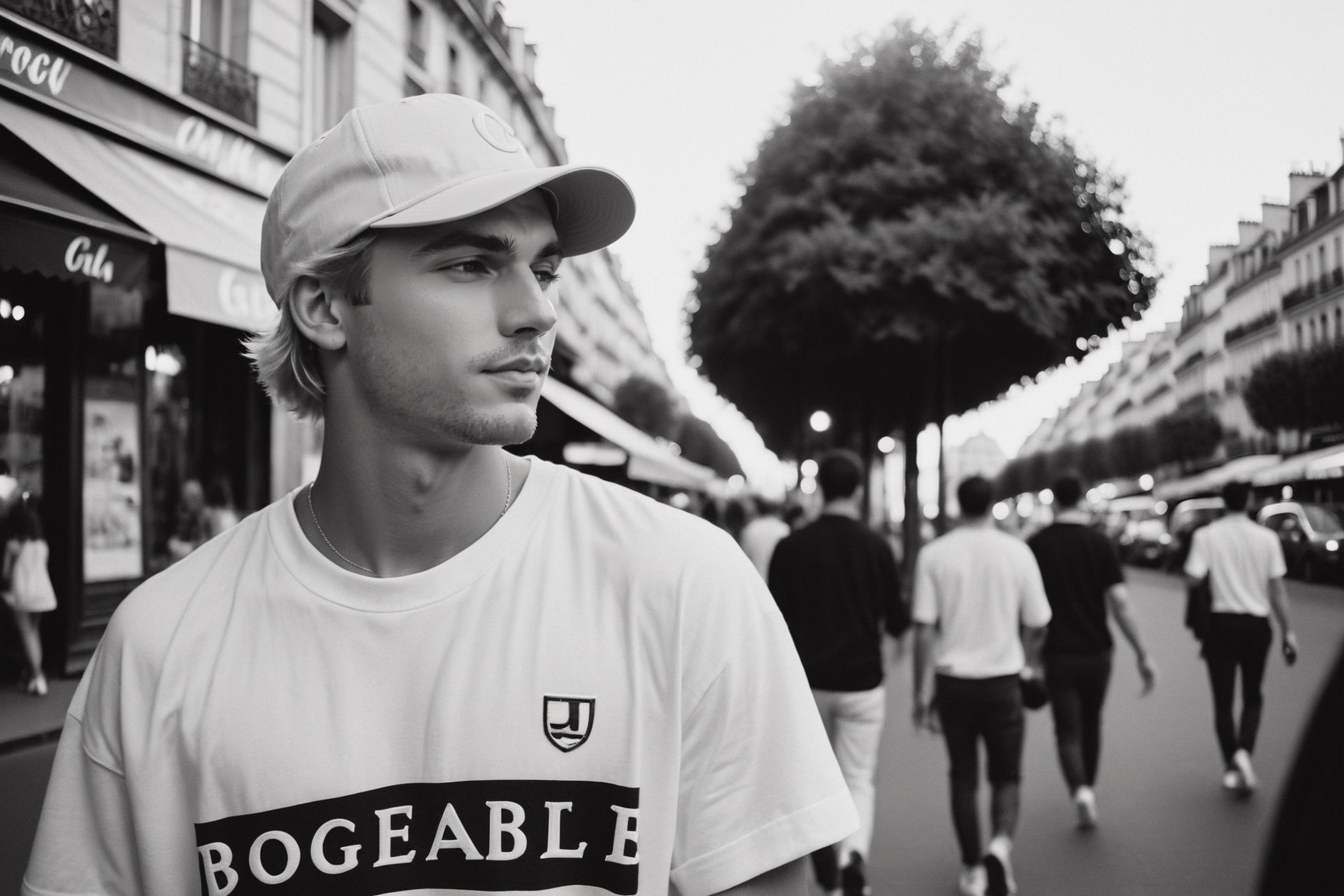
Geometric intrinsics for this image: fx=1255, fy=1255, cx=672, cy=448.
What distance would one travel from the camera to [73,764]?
1.59 metres

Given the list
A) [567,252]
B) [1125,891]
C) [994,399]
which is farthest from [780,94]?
[567,252]

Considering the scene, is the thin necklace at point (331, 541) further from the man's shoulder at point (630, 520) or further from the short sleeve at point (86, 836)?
the short sleeve at point (86, 836)

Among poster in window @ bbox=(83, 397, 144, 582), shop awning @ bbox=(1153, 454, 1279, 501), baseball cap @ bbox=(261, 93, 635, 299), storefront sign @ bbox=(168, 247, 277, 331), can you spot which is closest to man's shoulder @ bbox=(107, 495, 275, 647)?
baseball cap @ bbox=(261, 93, 635, 299)

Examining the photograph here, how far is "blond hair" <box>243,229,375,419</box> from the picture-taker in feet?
5.37

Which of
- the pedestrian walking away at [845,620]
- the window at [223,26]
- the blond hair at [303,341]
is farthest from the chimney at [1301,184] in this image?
the window at [223,26]

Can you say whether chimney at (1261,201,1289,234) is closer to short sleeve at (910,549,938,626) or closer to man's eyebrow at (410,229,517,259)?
short sleeve at (910,549,938,626)

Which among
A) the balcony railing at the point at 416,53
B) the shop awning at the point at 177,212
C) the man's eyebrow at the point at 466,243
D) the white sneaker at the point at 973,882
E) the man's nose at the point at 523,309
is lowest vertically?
the white sneaker at the point at 973,882

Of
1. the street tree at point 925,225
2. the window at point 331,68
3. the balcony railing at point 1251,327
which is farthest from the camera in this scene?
the street tree at point 925,225

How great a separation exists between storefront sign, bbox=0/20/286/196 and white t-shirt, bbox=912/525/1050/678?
4.95m

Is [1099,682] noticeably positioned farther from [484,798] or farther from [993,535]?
[484,798]

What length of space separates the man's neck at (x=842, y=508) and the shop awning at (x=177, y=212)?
3.92 m

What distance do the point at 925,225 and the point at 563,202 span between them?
57.9 feet

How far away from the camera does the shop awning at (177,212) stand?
26.0 feet

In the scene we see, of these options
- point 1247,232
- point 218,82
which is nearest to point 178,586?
point 1247,232
